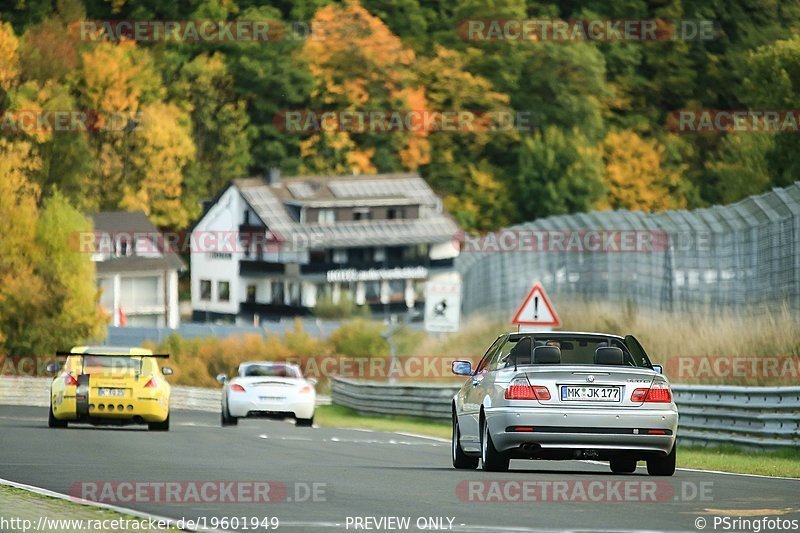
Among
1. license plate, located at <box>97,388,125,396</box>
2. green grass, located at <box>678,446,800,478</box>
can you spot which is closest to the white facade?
license plate, located at <box>97,388,125,396</box>

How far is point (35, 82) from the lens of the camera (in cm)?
8944

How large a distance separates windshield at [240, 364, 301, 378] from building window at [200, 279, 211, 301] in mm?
79823

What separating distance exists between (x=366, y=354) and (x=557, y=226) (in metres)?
20.7

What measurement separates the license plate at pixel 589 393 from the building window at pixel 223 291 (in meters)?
96.2

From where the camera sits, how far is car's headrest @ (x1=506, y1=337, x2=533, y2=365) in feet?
56.9

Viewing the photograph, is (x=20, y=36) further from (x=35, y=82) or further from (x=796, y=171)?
(x=796, y=171)

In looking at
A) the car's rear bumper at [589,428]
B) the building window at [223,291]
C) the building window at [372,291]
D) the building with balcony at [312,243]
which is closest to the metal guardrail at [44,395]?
the car's rear bumper at [589,428]

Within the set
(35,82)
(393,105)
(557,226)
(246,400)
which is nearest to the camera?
(246,400)

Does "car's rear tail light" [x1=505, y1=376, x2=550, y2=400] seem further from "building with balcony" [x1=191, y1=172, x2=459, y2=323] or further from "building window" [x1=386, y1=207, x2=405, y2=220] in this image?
"building window" [x1=386, y1=207, x2=405, y2=220]

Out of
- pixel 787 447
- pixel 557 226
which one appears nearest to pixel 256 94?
pixel 557 226

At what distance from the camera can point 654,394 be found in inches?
664

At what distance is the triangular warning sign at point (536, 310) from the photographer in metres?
29.2

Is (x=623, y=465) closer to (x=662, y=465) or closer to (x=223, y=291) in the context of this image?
(x=662, y=465)

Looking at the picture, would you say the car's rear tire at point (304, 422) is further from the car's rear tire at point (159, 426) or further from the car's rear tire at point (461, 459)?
the car's rear tire at point (461, 459)
